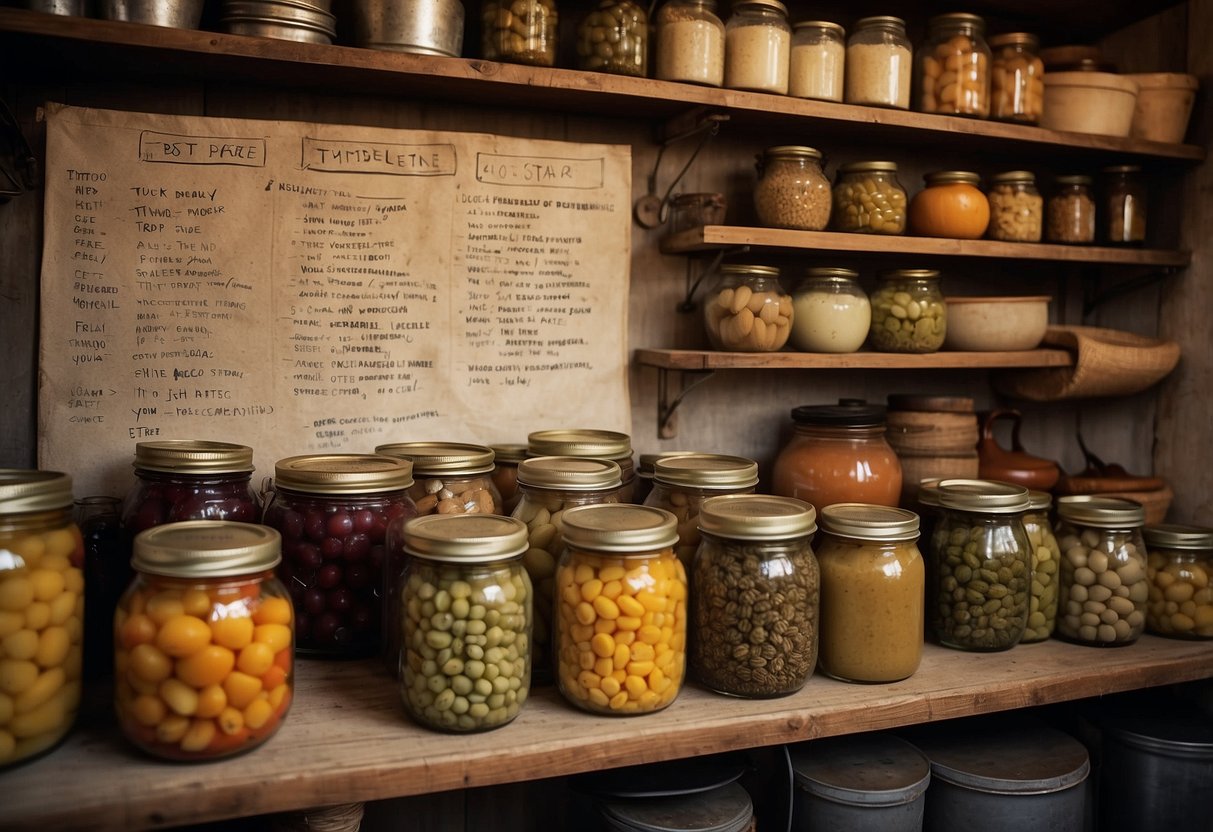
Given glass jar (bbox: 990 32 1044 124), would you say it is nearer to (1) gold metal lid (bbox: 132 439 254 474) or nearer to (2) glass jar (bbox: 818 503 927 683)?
(2) glass jar (bbox: 818 503 927 683)

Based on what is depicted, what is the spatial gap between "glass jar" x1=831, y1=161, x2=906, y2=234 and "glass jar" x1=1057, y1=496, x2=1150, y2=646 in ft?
2.10

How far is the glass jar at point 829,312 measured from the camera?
1732 mm

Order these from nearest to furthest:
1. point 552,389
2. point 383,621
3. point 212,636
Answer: point 212,636 < point 383,621 < point 552,389

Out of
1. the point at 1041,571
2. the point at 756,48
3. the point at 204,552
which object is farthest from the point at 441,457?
the point at 1041,571

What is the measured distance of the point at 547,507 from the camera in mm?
1409

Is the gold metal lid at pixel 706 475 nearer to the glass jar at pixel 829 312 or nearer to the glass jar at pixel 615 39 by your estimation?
the glass jar at pixel 829 312

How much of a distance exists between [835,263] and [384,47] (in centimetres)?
106

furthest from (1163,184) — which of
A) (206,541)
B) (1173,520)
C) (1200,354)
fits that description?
(206,541)

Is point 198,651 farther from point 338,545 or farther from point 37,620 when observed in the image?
point 338,545

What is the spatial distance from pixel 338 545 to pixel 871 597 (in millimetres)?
804

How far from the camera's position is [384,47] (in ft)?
4.85

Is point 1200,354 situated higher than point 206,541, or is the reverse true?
point 1200,354

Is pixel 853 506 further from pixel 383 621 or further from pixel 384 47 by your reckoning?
pixel 384 47

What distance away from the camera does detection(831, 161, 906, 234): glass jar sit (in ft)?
5.77
